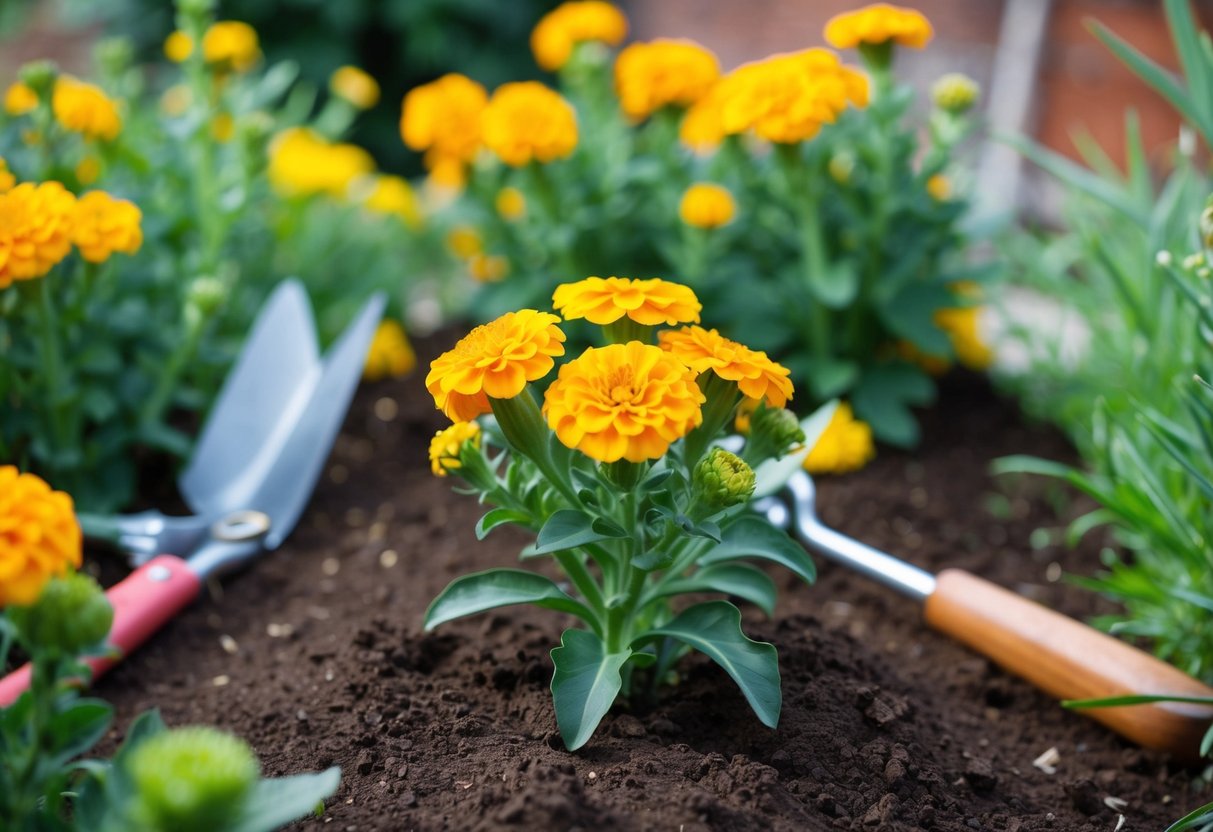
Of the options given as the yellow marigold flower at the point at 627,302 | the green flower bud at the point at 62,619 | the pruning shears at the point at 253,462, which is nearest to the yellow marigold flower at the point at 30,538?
the green flower bud at the point at 62,619

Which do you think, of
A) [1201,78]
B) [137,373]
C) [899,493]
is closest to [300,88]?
[137,373]

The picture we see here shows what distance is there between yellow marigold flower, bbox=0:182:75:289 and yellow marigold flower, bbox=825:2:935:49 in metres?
1.19

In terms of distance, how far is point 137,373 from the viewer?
179 centimetres

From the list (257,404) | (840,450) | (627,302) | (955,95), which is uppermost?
(627,302)

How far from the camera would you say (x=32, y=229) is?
1.24 meters

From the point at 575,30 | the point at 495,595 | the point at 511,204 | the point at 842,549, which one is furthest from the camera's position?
the point at 511,204

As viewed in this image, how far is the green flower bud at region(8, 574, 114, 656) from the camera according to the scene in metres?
0.77

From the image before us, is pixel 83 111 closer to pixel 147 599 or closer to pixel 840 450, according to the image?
pixel 147 599

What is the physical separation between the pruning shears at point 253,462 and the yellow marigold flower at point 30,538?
666mm

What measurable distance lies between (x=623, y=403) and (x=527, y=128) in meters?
1.19

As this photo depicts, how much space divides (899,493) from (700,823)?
3.70 feet

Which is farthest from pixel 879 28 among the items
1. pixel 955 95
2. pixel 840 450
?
pixel 840 450

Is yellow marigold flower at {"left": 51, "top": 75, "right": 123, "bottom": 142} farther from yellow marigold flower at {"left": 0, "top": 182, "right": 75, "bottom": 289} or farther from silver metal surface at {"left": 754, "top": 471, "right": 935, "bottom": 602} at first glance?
silver metal surface at {"left": 754, "top": 471, "right": 935, "bottom": 602}

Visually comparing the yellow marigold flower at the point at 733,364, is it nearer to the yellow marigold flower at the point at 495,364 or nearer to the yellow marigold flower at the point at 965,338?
the yellow marigold flower at the point at 495,364
